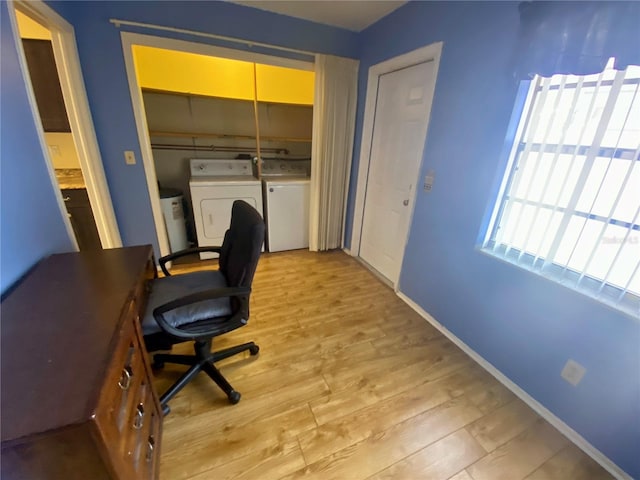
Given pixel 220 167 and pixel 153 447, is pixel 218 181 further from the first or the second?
pixel 153 447

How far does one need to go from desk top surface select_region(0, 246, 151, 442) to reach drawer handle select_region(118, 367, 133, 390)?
12 centimetres

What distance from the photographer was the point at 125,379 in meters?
0.79

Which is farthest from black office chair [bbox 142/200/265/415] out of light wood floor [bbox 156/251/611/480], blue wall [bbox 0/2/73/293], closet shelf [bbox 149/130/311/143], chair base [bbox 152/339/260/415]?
closet shelf [bbox 149/130/311/143]

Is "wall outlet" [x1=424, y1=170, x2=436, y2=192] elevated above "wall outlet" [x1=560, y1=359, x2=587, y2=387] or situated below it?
above

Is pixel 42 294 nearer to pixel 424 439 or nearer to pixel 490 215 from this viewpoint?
Result: pixel 424 439

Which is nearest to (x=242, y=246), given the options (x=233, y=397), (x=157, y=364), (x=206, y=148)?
(x=233, y=397)

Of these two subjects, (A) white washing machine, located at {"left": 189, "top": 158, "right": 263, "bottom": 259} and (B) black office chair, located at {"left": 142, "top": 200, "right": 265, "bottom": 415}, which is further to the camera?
(A) white washing machine, located at {"left": 189, "top": 158, "right": 263, "bottom": 259}

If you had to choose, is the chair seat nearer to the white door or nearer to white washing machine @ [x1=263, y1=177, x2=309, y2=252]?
white washing machine @ [x1=263, y1=177, x2=309, y2=252]

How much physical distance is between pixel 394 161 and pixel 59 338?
2497mm

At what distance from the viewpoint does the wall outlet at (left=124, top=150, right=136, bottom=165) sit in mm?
2221

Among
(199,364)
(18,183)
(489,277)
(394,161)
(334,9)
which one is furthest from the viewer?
(394,161)

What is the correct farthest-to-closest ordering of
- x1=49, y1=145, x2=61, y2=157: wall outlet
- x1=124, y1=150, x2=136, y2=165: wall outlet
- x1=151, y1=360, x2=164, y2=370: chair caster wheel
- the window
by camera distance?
x1=49, y1=145, x2=61, y2=157: wall outlet < x1=124, y1=150, x2=136, y2=165: wall outlet < x1=151, y1=360, x2=164, y2=370: chair caster wheel < the window

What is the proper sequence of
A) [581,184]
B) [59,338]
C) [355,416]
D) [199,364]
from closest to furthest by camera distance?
[59,338] → [581,184] → [355,416] → [199,364]

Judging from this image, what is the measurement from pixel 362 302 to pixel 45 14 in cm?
288
